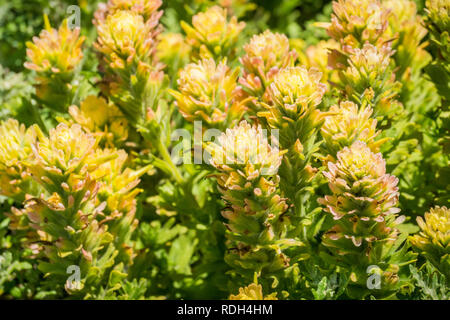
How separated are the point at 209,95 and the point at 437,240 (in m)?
0.74

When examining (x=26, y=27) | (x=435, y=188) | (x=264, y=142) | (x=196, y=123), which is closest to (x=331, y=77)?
(x=435, y=188)

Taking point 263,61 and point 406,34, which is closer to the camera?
point 263,61

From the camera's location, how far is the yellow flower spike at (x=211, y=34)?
178 cm

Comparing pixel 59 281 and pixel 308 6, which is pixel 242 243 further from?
pixel 308 6

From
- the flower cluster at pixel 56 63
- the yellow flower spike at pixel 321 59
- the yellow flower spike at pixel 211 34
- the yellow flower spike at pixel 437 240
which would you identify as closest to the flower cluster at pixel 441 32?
the yellow flower spike at pixel 321 59

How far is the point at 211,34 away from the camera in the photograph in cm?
177

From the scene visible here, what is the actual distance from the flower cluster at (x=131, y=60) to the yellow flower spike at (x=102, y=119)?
0.04 metres

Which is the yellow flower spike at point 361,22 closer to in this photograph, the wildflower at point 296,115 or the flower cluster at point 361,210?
the wildflower at point 296,115

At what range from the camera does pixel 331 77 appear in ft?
6.53

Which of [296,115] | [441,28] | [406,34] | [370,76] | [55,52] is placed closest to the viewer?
[296,115]

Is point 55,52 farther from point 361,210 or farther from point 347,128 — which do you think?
point 361,210

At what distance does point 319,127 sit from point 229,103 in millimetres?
317

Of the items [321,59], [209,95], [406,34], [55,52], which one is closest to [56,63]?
[55,52]

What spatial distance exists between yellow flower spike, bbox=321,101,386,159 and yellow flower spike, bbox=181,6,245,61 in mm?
548
